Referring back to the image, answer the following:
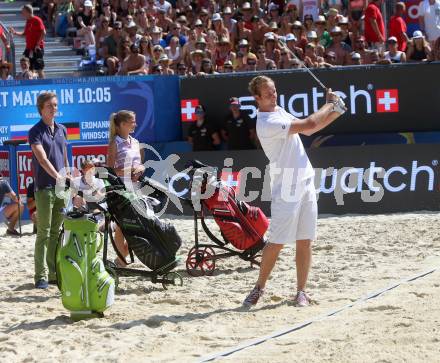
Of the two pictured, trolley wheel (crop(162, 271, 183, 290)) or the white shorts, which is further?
trolley wheel (crop(162, 271, 183, 290))

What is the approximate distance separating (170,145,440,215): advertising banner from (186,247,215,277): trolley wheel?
426 cm

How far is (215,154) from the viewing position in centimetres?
1498

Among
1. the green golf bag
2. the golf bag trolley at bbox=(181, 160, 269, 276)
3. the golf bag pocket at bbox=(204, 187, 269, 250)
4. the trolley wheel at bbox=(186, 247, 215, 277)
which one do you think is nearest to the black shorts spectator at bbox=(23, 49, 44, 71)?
the golf bag trolley at bbox=(181, 160, 269, 276)

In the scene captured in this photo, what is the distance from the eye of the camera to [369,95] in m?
15.1

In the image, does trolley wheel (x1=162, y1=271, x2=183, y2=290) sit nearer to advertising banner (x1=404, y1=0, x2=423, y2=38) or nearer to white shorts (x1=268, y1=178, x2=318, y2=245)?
white shorts (x1=268, y1=178, x2=318, y2=245)

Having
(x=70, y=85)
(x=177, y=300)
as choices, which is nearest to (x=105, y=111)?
(x=70, y=85)

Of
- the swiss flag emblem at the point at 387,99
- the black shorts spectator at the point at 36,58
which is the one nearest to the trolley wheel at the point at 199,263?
the swiss flag emblem at the point at 387,99

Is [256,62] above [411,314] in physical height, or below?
above

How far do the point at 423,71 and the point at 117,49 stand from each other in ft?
19.2

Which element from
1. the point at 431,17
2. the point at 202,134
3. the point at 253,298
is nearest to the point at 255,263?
the point at 253,298

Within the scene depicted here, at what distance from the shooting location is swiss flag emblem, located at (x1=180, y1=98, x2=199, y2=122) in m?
15.6

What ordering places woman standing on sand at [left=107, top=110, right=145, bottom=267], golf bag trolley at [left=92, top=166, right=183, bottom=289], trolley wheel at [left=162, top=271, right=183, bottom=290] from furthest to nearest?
woman standing on sand at [left=107, top=110, right=145, bottom=267] < trolley wheel at [left=162, top=271, right=183, bottom=290] < golf bag trolley at [left=92, top=166, right=183, bottom=289]

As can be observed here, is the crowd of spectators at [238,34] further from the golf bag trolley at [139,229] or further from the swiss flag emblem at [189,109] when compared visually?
the golf bag trolley at [139,229]

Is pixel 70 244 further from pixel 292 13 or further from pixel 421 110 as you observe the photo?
pixel 292 13
